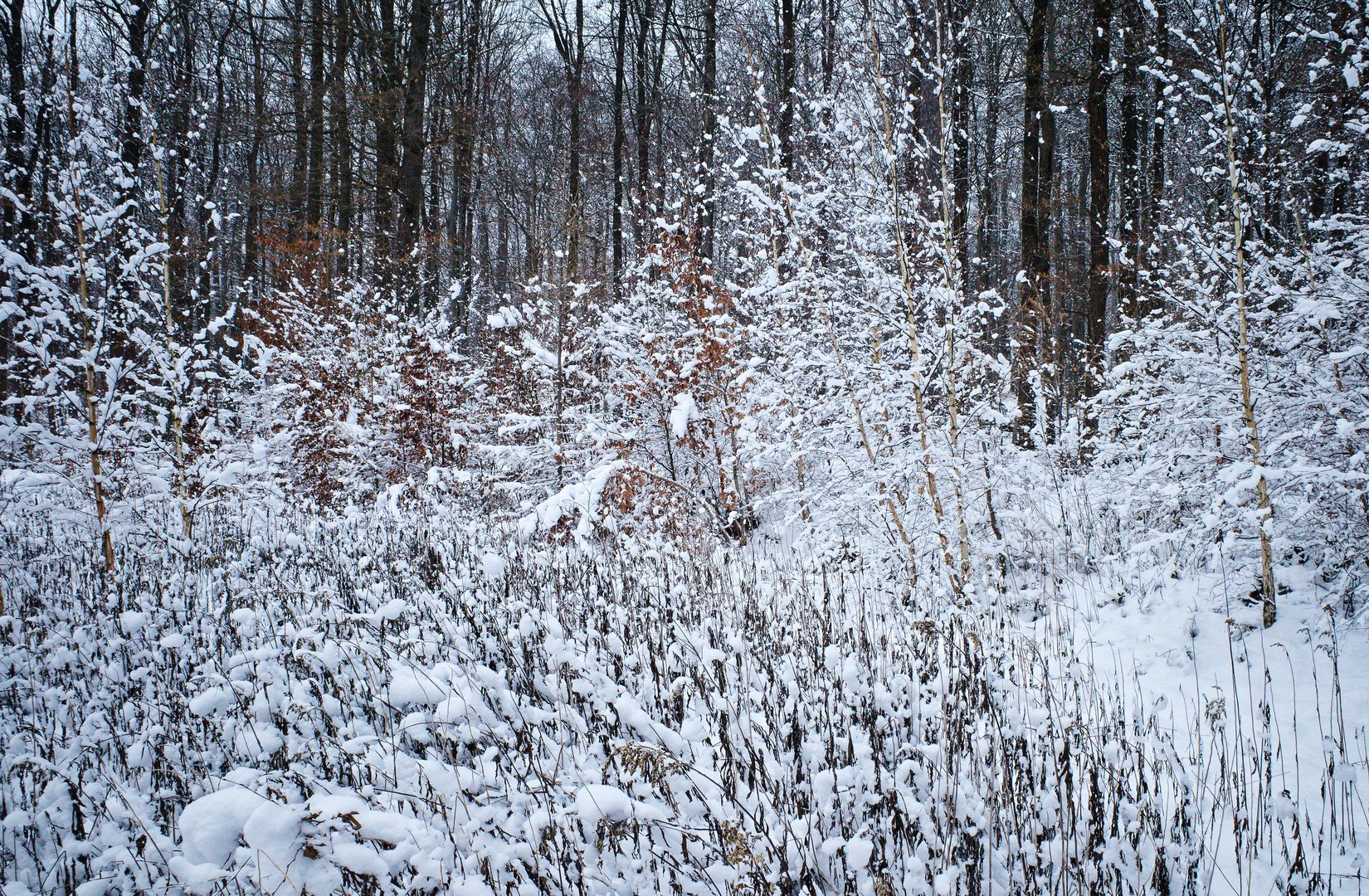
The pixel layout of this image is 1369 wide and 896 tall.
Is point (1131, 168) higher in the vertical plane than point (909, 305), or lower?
higher

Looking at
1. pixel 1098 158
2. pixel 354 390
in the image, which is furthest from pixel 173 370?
pixel 1098 158

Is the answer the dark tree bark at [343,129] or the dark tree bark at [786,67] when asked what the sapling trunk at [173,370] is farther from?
→ the dark tree bark at [786,67]

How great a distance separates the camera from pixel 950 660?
10.5ft

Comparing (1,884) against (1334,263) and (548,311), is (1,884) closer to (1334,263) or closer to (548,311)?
(548,311)

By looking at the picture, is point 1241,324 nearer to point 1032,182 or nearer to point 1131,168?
point 1131,168

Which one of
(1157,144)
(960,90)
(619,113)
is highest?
(619,113)

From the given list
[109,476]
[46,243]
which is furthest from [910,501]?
[46,243]

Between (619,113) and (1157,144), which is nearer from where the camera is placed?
(1157,144)

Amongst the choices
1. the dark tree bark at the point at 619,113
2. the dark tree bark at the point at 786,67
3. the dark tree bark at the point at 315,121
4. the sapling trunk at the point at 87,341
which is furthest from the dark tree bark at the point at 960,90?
the dark tree bark at the point at 315,121

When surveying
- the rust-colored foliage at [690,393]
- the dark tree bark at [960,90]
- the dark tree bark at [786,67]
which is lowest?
the rust-colored foliage at [690,393]

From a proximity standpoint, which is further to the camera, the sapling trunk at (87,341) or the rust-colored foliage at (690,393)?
the rust-colored foliage at (690,393)

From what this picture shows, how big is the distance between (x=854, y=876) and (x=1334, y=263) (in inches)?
181

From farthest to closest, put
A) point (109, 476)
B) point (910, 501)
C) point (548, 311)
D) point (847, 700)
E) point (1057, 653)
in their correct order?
point (548, 311)
point (109, 476)
point (910, 501)
point (1057, 653)
point (847, 700)

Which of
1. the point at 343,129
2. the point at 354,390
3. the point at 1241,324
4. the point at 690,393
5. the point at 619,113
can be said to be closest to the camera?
the point at 1241,324
